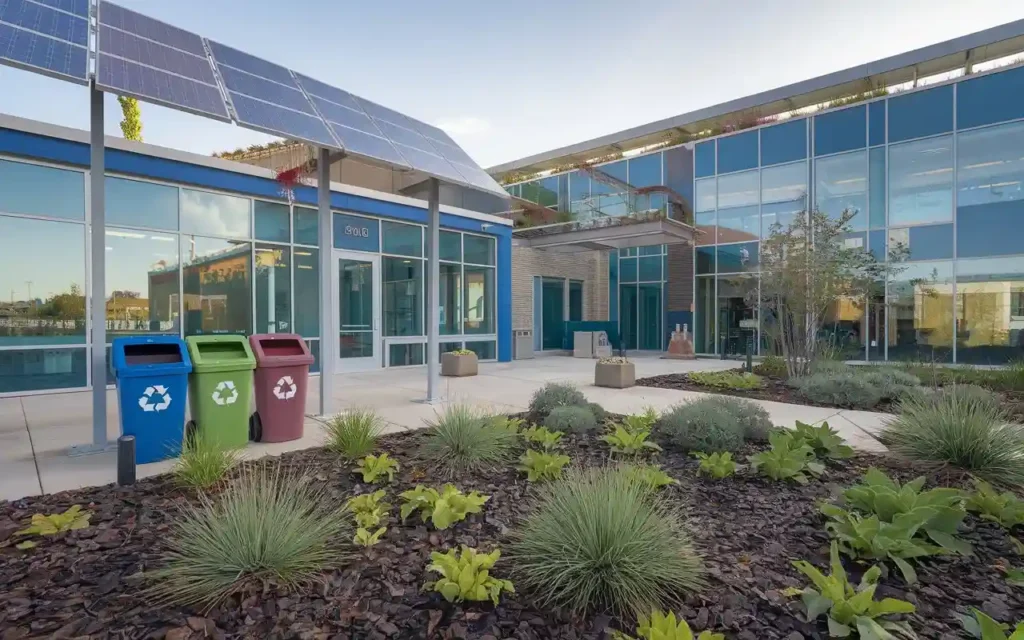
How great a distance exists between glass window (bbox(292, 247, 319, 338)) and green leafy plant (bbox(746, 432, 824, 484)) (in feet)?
33.6

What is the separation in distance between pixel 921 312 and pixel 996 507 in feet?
49.5

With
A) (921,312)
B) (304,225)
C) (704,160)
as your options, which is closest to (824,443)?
(304,225)

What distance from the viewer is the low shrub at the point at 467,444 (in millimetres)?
4496

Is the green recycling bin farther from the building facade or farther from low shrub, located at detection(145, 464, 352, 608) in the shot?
the building facade

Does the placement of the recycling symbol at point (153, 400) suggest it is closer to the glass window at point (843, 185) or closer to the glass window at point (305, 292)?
the glass window at point (305, 292)

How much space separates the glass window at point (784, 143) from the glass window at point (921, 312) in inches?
197

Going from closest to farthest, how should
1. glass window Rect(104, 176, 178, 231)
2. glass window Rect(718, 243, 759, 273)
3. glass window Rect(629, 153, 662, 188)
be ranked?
glass window Rect(104, 176, 178, 231)
glass window Rect(718, 243, 759, 273)
glass window Rect(629, 153, 662, 188)

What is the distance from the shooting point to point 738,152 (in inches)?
751

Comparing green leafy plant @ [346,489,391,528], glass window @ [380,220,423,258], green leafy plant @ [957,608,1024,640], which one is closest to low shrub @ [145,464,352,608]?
green leafy plant @ [346,489,391,528]

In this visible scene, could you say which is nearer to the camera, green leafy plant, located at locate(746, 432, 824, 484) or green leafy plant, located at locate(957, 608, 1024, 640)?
green leafy plant, located at locate(957, 608, 1024, 640)

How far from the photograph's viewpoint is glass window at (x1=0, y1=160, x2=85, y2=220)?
866cm

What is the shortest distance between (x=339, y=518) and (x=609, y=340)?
689 inches

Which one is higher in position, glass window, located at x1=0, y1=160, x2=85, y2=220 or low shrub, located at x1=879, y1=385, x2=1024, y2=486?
glass window, located at x1=0, y1=160, x2=85, y2=220

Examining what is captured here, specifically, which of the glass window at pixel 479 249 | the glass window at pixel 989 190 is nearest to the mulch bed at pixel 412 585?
the glass window at pixel 479 249
